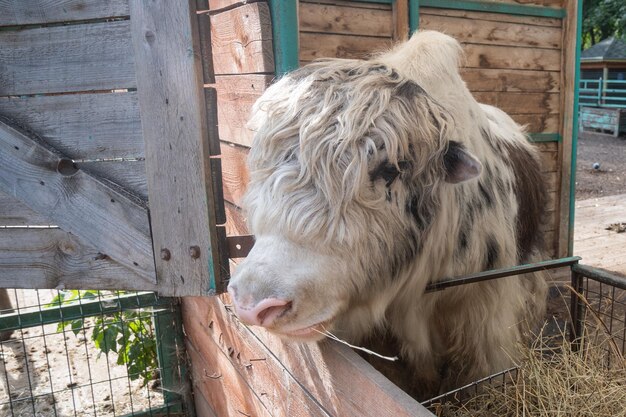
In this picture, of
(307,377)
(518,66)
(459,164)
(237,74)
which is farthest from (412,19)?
(307,377)

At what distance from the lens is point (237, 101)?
7.70 ft

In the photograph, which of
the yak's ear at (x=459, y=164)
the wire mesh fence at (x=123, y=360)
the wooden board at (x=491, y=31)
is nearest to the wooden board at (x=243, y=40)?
the yak's ear at (x=459, y=164)

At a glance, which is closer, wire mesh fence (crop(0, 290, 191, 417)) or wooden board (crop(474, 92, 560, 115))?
wire mesh fence (crop(0, 290, 191, 417))

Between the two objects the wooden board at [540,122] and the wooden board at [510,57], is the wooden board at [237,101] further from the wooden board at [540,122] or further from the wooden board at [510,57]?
the wooden board at [540,122]

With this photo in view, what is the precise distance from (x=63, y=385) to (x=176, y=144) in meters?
3.21

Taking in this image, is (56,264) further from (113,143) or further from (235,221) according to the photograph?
(235,221)

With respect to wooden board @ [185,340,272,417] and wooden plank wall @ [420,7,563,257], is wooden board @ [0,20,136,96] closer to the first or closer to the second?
wooden board @ [185,340,272,417]

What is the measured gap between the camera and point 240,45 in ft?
7.18

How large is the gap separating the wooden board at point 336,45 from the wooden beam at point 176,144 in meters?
1.39

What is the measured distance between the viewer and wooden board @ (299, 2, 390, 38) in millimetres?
3434

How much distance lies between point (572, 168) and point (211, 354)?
3.59 meters

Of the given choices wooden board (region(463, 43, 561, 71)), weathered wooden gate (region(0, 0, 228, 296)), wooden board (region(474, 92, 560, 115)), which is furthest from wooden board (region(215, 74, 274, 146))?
wooden board (region(474, 92, 560, 115))

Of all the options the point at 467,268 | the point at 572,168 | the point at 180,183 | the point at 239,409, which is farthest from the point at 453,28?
the point at 239,409

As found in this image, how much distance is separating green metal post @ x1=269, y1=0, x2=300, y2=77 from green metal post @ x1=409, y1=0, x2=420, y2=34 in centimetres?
201
